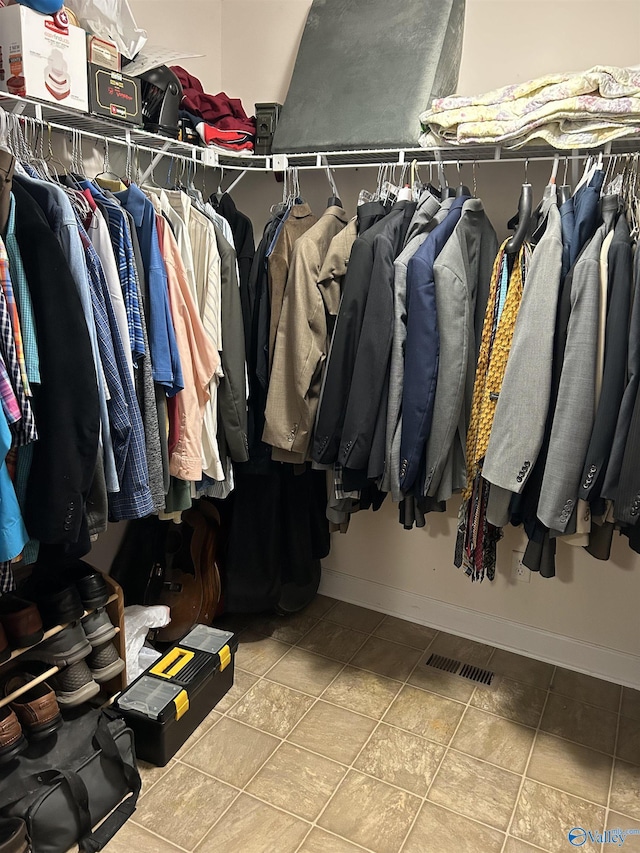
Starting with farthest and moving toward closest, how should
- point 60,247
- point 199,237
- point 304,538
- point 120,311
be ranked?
point 304,538 → point 199,237 → point 120,311 → point 60,247

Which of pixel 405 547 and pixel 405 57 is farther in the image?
pixel 405 547

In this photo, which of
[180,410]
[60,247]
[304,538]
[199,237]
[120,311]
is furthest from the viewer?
[304,538]

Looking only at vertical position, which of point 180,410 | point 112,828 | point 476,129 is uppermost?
point 476,129

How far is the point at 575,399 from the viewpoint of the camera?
5.72 feet

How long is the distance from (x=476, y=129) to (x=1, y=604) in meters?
1.92

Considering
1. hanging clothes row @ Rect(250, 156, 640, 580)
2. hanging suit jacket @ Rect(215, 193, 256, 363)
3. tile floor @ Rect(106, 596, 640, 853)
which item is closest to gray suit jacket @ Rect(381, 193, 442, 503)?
hanging clothes row @ Rect(250, 156, 640, 580)

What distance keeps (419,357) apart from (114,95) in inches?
44.4

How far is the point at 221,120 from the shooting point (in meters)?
2.39

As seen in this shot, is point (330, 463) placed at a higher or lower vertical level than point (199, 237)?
lower

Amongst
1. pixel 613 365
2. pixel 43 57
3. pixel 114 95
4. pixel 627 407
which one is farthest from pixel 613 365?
pixel 43 57

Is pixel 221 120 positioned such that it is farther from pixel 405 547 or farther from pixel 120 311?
pixel 405 547

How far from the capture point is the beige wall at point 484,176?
2184mm

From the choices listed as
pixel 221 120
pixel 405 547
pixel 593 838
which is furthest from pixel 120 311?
pixel 593 838

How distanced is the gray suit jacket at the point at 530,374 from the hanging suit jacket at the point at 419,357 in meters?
0.21
